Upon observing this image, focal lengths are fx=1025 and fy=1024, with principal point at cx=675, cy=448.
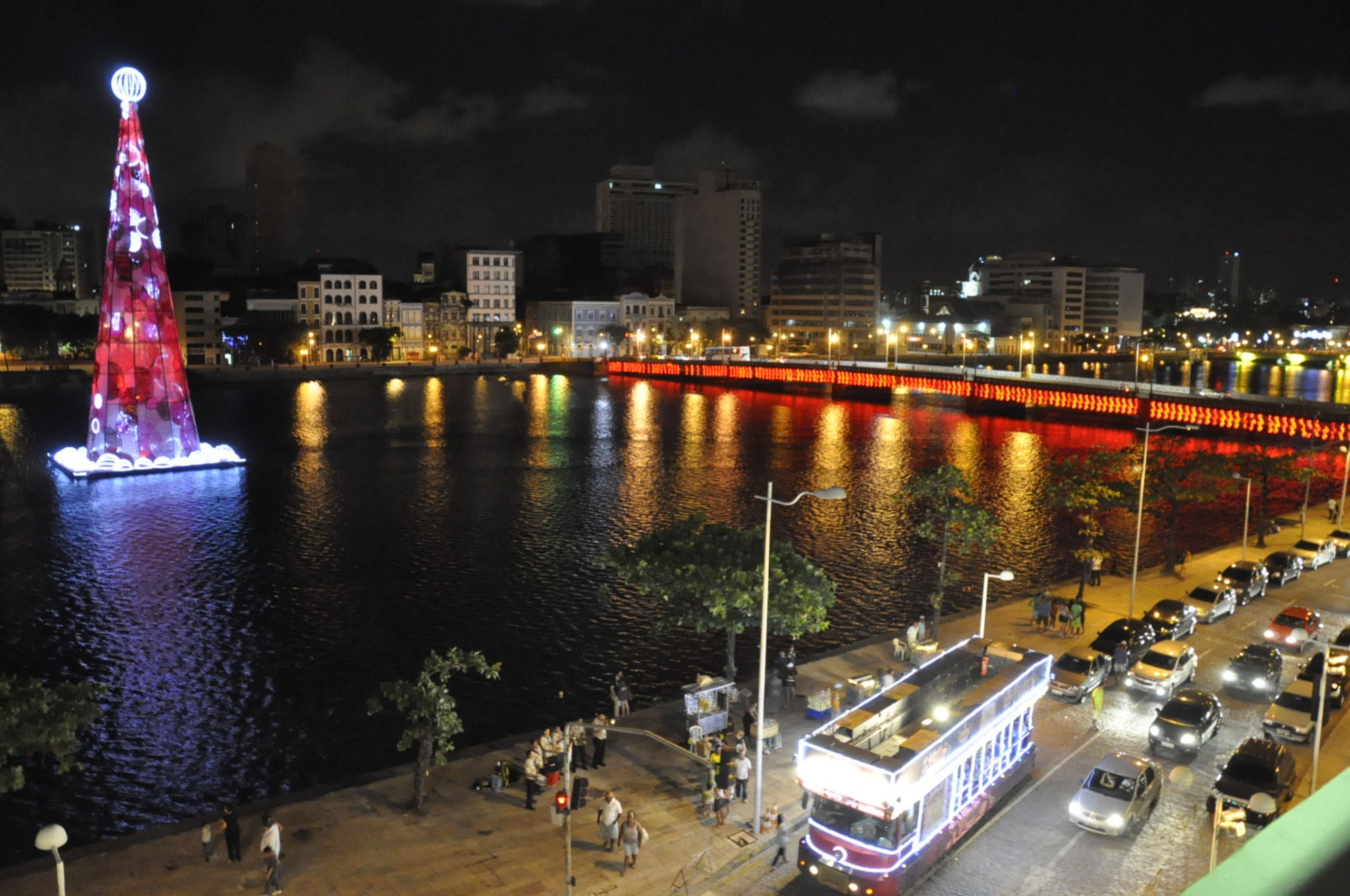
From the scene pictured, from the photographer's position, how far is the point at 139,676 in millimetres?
34531

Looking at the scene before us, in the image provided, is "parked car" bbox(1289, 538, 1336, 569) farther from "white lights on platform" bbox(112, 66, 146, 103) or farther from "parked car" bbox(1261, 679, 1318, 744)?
"white lights on platform" bbox(112, 66, 146, 103)

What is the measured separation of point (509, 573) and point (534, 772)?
25184mm

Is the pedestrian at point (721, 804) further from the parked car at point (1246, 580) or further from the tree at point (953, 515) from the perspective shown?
the parked car at point (1246, 580)

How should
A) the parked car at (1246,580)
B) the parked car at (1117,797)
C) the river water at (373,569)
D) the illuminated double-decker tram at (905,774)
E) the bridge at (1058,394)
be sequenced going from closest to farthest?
the illuminated double-decker tram at (905,774)
the parked car at (1117,797)
the river water at (373,569)
the parked car at (1246,580)
the bridge at (1058,394)

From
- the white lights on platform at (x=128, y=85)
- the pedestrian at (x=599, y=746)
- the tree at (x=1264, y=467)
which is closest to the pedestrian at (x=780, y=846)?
the pedestrian at (x=599, y=746)

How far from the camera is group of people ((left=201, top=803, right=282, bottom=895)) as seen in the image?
18828 millimetres

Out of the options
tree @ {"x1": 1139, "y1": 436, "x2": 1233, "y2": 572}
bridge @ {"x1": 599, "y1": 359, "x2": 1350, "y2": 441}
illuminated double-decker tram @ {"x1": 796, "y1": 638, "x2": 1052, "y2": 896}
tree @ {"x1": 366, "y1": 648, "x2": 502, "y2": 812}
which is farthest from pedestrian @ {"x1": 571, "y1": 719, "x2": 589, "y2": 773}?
bridge @ {"x1": 599, "y1": 359, "x2": 1350, "y2": 441}

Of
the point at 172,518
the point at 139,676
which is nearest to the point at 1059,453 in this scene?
the point at 172,518

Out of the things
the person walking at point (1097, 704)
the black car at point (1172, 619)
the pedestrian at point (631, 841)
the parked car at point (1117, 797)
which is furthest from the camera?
the black car at point (1172, 619)

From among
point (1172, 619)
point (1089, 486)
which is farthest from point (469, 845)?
point (1089, 486)

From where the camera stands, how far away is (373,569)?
48.0m

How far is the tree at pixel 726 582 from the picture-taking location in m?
28.4

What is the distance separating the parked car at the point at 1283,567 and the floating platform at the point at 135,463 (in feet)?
210

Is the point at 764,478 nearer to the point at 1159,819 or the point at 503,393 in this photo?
the point at 1159,819
